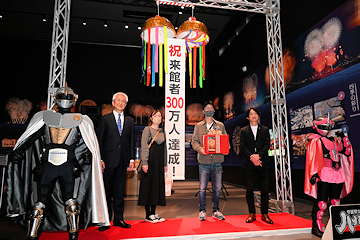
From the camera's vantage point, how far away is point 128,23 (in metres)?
8.73

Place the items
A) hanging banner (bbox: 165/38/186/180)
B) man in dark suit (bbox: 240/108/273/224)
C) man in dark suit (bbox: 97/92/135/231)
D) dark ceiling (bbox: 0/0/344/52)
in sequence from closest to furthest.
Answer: man in dark suit (bbox: 97/92/135/231), man in dark suit (bbox: 240/108/273/224), hanging banner (bbox: 165/38/186/180), dark ceiling (bbox: 0/0/344/52)

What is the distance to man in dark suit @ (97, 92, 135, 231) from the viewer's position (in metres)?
3.22

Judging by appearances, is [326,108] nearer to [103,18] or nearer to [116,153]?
[116,153]

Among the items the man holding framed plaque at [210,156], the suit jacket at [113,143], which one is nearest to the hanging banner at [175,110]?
the man holding framed plaque at [210,156]

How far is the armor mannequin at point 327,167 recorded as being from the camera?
3021 mm

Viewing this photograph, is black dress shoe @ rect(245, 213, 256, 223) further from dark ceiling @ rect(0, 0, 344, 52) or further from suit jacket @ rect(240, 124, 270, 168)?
dark ceiling @ rect(0, 0, 344, 52)

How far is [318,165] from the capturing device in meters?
3.07

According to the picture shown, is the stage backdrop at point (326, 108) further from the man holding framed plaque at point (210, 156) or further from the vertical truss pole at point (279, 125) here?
the man holding framed plaque at point (210, 156)

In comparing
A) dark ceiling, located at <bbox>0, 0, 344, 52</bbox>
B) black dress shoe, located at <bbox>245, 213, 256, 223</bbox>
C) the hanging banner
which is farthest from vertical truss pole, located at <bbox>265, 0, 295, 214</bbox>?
the hanging banner

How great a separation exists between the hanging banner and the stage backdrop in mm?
2584

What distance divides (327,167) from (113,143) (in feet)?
9.13

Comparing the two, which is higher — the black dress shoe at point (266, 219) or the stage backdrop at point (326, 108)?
the stage backdrop at point (326, 108)

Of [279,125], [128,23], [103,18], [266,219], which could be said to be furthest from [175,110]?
[103,18]

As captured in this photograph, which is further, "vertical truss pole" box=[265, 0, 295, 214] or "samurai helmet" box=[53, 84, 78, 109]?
"vertical truss pole" box=[265, 0, 295, 214]
